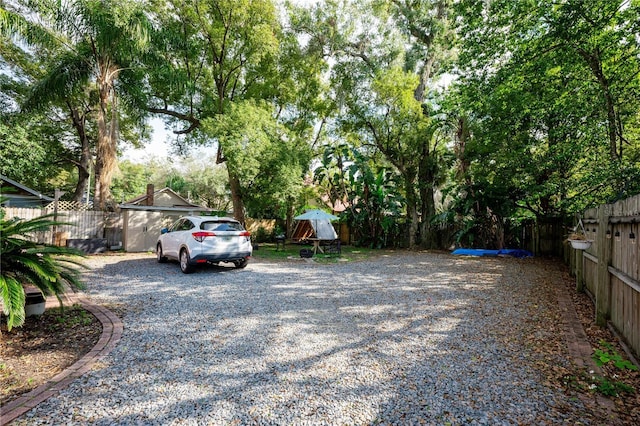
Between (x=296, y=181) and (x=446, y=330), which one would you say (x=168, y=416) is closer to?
(x=446, y=330)

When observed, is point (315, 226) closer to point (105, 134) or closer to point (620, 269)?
point (105, 134)

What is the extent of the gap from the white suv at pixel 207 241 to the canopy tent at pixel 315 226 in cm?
550

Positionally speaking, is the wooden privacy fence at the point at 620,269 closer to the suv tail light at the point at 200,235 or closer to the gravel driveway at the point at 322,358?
the gravel driveway at the point at 322,358

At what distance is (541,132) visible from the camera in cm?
1303

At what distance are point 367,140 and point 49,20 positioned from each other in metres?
13.8

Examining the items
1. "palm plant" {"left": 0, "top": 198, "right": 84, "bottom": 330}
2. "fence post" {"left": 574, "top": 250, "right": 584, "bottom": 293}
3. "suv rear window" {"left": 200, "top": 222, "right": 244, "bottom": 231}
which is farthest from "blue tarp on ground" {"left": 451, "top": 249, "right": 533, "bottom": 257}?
"palm plant" {"left": 0, "top": 198, "right": 84, "bottom": 330}

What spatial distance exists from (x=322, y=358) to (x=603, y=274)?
4193 mm

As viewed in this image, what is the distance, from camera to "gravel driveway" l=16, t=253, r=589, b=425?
8.95 ft

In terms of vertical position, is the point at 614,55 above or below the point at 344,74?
below

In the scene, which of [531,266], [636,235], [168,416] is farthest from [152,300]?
[531,266]

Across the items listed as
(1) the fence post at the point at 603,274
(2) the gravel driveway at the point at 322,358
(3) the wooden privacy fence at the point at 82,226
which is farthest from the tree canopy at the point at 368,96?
(2) the gravel driveway at the point at 322,358

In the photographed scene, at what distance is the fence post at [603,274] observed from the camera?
470 cm

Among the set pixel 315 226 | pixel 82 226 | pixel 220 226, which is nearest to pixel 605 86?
pixel 220 226

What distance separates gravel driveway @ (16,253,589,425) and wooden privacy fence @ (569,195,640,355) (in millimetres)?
729
